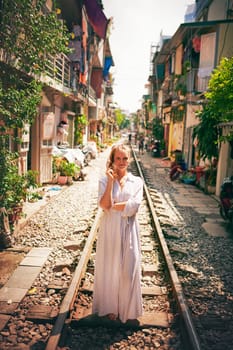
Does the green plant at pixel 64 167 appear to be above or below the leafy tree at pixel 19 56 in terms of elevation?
below

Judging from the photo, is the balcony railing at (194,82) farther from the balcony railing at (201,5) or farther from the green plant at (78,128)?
the green plant at (78,128)

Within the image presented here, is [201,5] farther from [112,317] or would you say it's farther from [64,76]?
[112,317]

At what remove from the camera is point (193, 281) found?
501 centimetres

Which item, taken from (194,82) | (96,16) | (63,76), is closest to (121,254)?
(63,76)

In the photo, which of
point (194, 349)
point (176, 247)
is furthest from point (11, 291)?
point (176, 247)

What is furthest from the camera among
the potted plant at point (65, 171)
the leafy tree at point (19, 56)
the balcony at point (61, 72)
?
the potted plant at point (65, 171)

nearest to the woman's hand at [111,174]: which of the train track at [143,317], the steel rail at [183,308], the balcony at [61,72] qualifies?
the train track at [143,317]

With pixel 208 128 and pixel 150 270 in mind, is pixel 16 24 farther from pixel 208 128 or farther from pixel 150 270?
pixel 208 128

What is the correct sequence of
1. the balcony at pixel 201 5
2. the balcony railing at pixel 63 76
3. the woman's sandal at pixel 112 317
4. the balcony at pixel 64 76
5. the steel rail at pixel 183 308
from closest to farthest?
the steel rail at pixel 183 308
the woman's sandal at pixel 112 317
the balcony railing at pixel 63 76
the balcony at pixel 64 76
the balcony at pixel 201 5

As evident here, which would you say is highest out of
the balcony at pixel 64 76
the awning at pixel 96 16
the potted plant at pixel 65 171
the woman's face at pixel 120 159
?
the awning at pixel 96 16

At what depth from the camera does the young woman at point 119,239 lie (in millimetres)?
3410

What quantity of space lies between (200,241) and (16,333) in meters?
4.43

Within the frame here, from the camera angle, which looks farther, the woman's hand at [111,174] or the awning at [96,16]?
the awning at [96,16]

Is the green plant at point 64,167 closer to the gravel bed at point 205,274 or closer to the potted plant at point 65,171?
the potted plant at point 65,171
